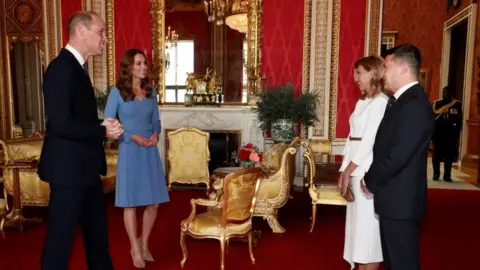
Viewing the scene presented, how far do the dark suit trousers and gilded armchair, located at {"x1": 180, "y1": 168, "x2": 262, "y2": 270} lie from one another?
112cm

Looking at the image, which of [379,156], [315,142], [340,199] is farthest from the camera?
[315,142]

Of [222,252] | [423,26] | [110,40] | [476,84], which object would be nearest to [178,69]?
[110,40]

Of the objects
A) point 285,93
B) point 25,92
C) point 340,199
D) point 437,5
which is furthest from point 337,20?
point 437,5

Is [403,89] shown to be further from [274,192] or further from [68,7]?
[68,7]

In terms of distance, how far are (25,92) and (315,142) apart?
5.56m

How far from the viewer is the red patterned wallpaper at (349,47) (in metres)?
6.30

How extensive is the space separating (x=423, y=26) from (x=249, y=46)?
7652 mm

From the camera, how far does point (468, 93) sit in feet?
29.8

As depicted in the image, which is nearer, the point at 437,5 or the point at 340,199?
the point at 340,199

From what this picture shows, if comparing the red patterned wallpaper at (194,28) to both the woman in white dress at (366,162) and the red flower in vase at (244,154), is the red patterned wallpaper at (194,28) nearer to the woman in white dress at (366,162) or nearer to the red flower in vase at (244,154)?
the red flower in vase at (244,154)

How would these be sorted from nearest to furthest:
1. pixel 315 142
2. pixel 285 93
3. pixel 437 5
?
pixel 315 142 < pixel 285 93 < pixel 437 5

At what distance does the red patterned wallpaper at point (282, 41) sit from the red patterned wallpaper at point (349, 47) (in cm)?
65

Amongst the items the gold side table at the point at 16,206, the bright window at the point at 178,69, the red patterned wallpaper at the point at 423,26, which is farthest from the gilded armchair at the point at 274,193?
the red patterned wallpaper at the point at 423,26

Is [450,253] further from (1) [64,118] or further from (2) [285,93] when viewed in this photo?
(1) [64,118]
